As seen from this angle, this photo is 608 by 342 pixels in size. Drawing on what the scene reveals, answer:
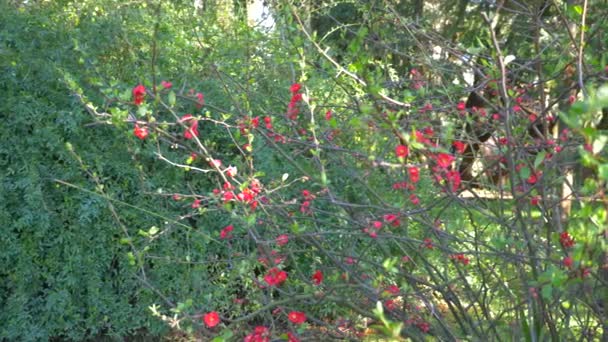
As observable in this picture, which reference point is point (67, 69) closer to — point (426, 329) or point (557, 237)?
point (426, 329)

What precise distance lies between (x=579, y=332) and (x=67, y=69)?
3391 millimetres

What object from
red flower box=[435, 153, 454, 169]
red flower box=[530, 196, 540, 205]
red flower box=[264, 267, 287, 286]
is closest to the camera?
red flower box=[435, 153, 454, 169]

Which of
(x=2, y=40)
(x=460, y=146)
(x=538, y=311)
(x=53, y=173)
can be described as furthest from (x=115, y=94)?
(x=2, y=40)

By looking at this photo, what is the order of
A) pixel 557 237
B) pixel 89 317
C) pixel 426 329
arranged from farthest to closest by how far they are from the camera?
pixel 89 317, pixel 426 329, pixel 557 237

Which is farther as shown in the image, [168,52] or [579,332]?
[168,52]

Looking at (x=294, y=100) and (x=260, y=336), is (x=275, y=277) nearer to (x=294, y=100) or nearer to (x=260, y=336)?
(x=260, y=336)

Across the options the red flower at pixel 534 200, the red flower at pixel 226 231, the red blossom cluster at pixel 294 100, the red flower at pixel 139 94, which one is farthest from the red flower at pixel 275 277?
the red flower at pixel 534 200

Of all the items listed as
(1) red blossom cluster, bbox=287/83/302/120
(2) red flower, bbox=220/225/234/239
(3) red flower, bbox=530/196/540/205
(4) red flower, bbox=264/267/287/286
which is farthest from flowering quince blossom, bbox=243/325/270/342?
(3) red flower, bbox=530/196/540/205

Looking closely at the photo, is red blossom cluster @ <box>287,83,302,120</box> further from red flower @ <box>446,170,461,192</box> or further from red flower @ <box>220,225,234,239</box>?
red flower @ <box>446,170,461,192</box>

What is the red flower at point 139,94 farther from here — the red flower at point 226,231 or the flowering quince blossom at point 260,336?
the flowering quince blossom at point 260,336

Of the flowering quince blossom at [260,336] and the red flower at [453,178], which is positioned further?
the flowering quince blossom at [260,336]

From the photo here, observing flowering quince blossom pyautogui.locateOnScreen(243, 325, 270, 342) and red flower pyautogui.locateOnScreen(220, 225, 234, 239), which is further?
red flower pyautogui.locateOnScreen(220, 225, 234, 239)

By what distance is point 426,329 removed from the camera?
10.2 feet

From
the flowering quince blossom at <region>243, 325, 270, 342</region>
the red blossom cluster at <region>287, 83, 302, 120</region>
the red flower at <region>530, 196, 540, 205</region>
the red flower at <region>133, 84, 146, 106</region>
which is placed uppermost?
the red flower at <region>133, 84, 146, 106</region>
